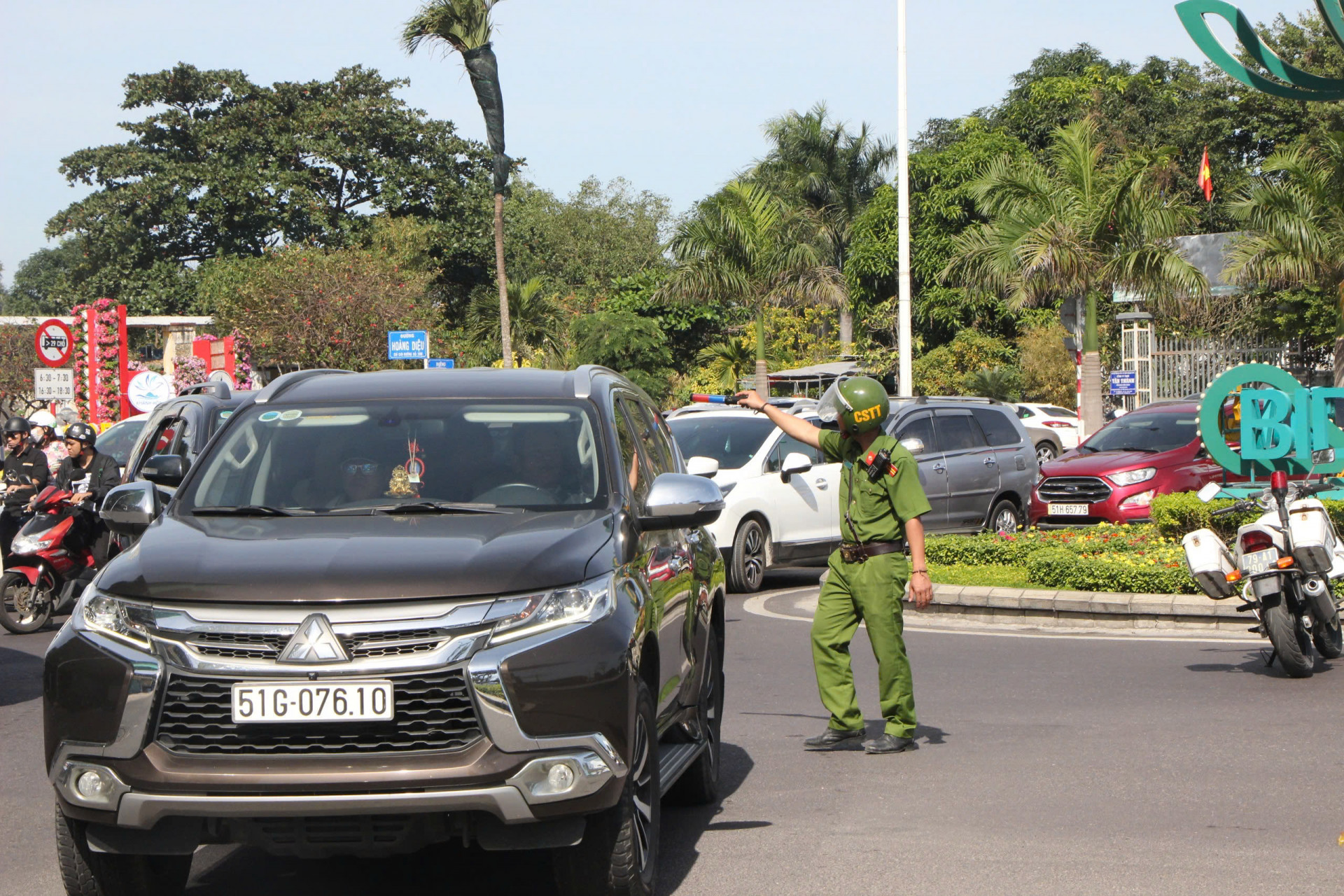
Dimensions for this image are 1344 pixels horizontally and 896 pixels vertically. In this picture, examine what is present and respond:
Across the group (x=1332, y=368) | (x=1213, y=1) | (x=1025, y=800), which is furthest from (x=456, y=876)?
(x=1332, y=368)

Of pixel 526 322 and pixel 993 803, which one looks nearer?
pixel 993 803

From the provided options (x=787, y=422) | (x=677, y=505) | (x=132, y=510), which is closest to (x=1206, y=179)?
(x=787, y=422)

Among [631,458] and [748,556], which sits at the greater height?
[631,458]

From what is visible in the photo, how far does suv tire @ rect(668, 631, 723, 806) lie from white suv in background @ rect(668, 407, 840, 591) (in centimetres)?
Answer: 784

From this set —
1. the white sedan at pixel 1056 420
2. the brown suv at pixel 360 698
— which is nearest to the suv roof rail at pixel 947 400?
the brown suv at pixel 360 698

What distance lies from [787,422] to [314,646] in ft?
12.7

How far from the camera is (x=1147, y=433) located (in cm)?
1911

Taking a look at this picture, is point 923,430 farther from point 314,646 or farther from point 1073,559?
point 314,646

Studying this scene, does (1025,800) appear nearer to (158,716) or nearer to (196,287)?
(158,716)

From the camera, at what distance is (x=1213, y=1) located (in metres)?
17.8

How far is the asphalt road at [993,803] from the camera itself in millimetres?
5559

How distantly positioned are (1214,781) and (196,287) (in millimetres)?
57851

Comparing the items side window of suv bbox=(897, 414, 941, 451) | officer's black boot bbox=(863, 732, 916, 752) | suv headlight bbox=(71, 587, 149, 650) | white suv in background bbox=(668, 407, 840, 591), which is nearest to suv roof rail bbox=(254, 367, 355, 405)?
suv headlight bbox=(71, 587, 149, 650)

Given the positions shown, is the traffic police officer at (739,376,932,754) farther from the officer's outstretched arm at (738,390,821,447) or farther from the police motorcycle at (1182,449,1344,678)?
the police motorcycle at (1182,449,1344,678)
